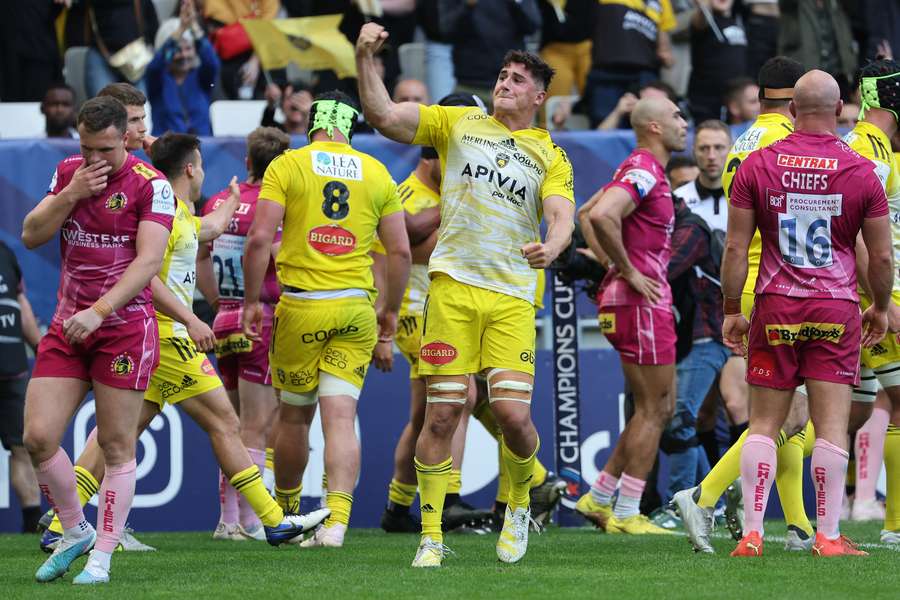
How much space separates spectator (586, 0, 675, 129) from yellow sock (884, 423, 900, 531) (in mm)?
6164

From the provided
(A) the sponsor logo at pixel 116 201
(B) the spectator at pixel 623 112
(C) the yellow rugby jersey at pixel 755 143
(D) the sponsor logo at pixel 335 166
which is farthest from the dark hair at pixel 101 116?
(B) the spectator at pixel 623 112

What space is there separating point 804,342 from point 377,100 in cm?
242

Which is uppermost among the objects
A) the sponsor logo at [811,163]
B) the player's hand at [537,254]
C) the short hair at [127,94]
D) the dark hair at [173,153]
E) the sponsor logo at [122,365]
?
the short hair at [127,94]

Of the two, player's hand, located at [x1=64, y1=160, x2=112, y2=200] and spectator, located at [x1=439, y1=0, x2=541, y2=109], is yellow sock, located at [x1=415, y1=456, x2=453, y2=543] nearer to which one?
player's hand, located at [x1=64, y1=160, x2=112, y2=200]

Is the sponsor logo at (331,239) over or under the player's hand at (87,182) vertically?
under

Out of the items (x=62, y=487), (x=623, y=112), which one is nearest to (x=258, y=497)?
(x=62, y=487)

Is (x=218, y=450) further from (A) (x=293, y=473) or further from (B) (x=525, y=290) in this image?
(B) (x=525, y=290)

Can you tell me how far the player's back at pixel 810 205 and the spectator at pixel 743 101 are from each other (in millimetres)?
6199

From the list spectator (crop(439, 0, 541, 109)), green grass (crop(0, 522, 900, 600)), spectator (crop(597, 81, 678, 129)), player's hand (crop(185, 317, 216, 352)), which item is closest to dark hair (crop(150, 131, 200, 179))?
player's hand (crop(185, 317, 216, 352))

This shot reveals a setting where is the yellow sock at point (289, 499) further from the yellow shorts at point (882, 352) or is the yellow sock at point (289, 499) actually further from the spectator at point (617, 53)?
the spectator at point (617, 53)

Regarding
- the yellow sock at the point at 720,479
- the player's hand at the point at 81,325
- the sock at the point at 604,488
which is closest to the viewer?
the player's hand at the point at 81,325

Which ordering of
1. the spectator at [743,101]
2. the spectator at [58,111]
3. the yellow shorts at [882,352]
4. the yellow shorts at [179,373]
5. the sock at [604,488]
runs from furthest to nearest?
the spectator at [743,101], the spectator at [58,111], the sock at [604,488], the yellow shorts at [179,373], the yellow shorts at [882,352]

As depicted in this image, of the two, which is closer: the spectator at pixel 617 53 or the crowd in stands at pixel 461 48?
the crowd in stands at pixel 461 48

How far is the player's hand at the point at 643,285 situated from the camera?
9.80 metres
